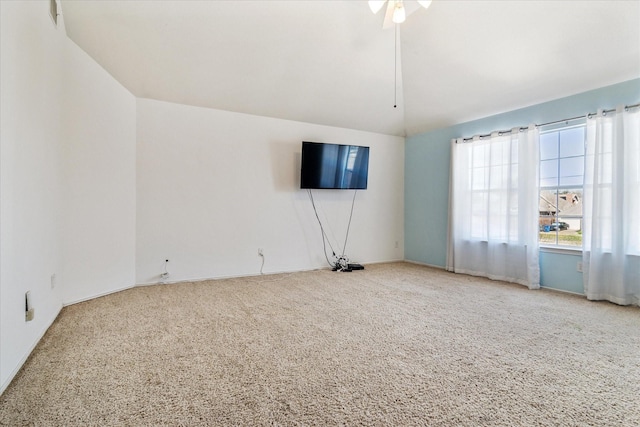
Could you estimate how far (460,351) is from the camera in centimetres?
206

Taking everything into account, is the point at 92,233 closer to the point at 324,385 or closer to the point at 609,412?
the point at 324,385

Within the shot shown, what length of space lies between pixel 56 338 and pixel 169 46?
2853 millimetres

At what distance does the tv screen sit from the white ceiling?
0.67 m

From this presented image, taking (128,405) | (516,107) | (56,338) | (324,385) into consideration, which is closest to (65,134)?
(56,338)

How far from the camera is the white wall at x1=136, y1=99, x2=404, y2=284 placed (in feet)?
12.3

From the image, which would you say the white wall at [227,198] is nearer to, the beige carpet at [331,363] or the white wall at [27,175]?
the beige carpet at [331,363]

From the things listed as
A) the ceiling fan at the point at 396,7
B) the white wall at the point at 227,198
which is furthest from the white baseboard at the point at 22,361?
the ceiling fan at the point at 396,7

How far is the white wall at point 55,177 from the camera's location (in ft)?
5.62

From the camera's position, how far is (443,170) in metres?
5.06

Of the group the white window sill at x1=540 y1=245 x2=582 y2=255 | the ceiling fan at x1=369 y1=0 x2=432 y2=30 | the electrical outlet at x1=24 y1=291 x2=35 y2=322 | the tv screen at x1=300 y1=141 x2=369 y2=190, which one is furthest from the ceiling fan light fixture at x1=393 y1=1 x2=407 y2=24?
the electrical outlet at x1=24 y1=291 x2=35 y2=322

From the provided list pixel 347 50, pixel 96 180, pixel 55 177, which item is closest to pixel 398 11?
pixel 347 50

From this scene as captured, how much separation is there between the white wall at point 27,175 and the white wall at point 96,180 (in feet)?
0.91

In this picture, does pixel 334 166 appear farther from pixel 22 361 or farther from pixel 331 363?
pixel 22 361

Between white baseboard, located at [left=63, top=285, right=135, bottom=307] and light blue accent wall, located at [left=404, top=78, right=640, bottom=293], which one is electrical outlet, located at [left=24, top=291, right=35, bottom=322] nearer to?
white baseboard, located at [left=63, top=285, right=135, bottom=307]
